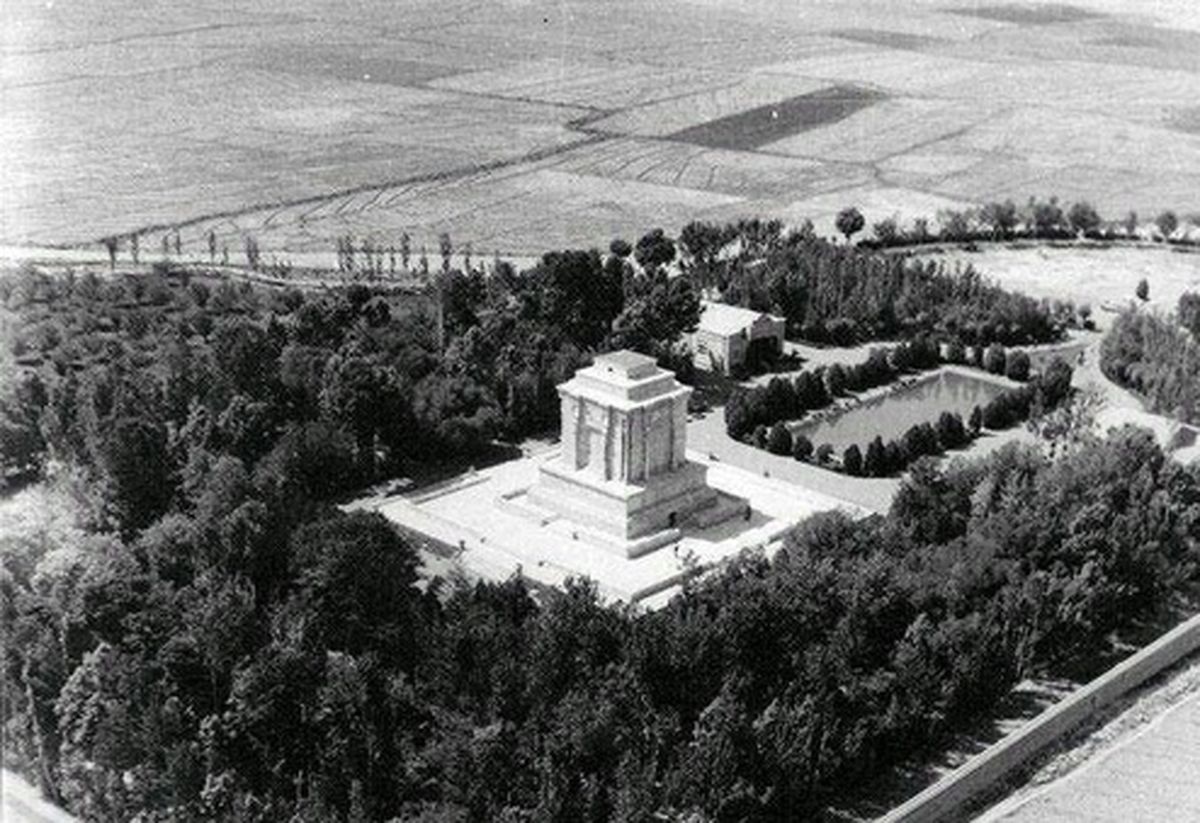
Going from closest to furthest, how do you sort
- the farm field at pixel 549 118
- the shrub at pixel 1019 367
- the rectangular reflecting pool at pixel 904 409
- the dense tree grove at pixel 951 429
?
the dense tree grove at pixel 951 429 < the rectangular reflecting pool at pixel 904 409 < the shrub at pixel 1019 367 < the farm field at pixel 549 118

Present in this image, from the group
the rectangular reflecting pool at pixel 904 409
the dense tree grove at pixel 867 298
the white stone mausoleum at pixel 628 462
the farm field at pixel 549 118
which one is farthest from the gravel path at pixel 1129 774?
the farm field at pixel 549 118

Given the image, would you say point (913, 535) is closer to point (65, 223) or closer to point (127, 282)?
point (127, 282)

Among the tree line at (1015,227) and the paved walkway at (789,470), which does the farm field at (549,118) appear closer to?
the tree line at (1015,227)

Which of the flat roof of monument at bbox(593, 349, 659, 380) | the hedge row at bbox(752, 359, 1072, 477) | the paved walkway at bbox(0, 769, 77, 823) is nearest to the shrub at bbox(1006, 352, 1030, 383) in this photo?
the hedge row at bbox(752, 359, 1072, 477)

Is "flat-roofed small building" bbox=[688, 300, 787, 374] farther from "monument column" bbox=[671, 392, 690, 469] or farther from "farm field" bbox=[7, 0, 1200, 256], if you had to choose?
"farm field" bbox=[7, 0, 1200, 256]

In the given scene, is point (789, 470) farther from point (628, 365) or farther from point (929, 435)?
point (628, 365)

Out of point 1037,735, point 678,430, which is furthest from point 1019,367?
point 1037,735

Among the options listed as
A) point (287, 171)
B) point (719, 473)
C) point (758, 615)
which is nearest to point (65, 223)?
point (287, 171)
